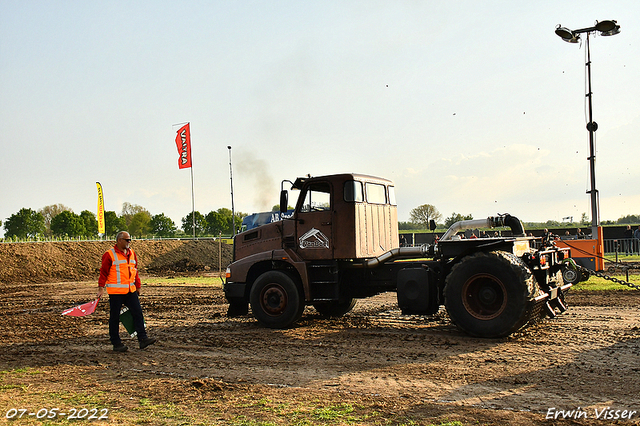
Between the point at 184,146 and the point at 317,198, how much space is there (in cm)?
4213

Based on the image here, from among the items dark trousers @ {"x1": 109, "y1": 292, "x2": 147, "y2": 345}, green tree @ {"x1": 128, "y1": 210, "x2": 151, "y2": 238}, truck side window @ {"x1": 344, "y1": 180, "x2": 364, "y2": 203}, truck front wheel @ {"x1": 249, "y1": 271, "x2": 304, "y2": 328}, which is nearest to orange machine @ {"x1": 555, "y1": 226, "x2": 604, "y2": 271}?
truck side window @ {"x1": 344, "y1": 180, "x2": 364, "y2": 203}

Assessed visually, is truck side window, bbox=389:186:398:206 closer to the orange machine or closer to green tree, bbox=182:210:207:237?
the orange machine

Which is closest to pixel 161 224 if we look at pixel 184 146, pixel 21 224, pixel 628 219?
pixel 21 224

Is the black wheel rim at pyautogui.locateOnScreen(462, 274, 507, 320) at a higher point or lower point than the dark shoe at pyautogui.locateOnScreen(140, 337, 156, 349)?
higher

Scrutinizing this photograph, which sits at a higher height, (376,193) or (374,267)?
(376,193)

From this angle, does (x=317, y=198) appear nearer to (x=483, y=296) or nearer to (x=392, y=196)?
(x=392, y=196)

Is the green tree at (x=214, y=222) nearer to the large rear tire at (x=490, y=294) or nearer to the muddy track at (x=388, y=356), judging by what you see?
the muddy track at (x=388, y=356)

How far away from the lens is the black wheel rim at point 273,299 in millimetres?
10305

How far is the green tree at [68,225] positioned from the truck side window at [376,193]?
5969 cm

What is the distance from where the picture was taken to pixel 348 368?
697cm

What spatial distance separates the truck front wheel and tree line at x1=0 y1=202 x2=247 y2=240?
47079 mm

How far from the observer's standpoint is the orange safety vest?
28.0 ft

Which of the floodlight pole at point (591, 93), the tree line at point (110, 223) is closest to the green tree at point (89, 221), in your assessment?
the tree line at point (110, 223)

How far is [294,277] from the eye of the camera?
1043 centimetres
